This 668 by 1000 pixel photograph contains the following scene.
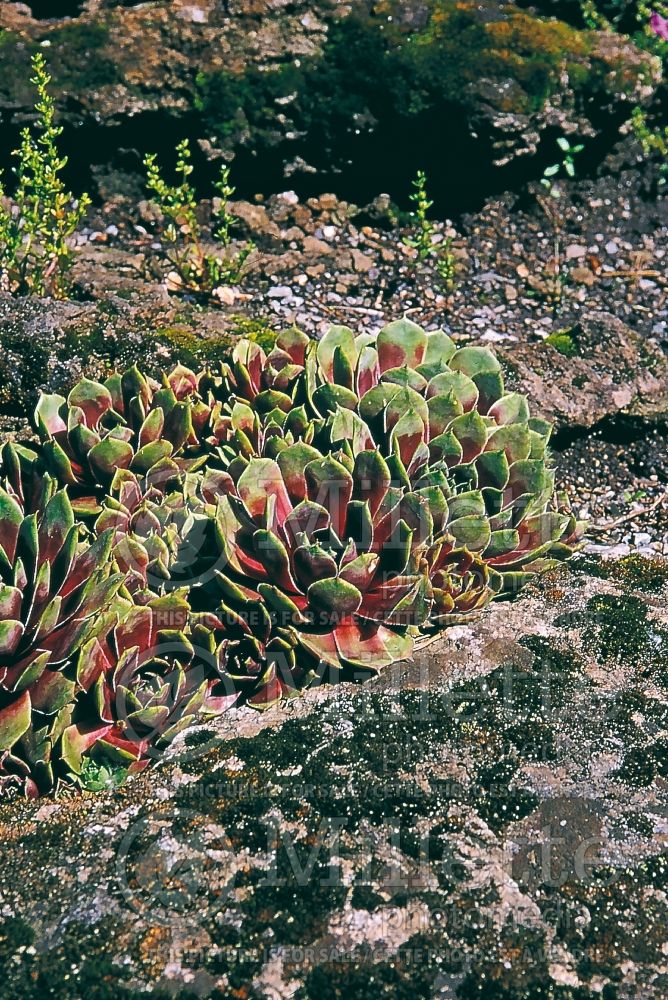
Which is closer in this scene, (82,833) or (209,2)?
(82,833)

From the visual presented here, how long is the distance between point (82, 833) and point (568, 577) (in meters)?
1.86

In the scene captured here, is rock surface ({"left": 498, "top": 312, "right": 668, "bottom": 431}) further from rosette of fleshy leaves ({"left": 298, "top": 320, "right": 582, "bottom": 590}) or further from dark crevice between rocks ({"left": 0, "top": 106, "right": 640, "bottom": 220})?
dark crevice between rocks ({"left": 0, "top": 106, "right": 640, "bottom": 220})

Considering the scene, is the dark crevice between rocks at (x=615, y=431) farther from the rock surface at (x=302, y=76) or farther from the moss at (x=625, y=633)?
the rock surface at (x=302, y=76)

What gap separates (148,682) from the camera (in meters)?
2.93

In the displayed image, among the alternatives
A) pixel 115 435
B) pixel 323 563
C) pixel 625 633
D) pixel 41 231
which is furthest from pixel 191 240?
pixel 625 633

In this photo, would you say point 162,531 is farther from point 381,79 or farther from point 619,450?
point 381,79

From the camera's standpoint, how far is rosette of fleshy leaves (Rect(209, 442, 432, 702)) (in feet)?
9.77

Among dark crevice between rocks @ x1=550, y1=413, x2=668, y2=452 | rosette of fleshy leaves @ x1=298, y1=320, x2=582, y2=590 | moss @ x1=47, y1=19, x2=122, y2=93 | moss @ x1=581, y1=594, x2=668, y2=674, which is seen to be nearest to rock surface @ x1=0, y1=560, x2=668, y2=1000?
moss @ x1=581, y1=594, x2=668, y2=674

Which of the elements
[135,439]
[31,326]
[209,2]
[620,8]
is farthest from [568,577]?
[620,8]

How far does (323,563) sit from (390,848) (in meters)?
0.82

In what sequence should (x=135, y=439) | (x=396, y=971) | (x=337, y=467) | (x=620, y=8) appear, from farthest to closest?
(x=620, y=8) < (x=135, y=439) < (x=337, y=467) < (x=396, y=971)

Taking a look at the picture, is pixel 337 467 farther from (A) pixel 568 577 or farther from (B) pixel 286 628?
(A) pixel 568 577

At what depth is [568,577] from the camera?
357cm

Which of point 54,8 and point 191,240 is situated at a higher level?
point 54,8
